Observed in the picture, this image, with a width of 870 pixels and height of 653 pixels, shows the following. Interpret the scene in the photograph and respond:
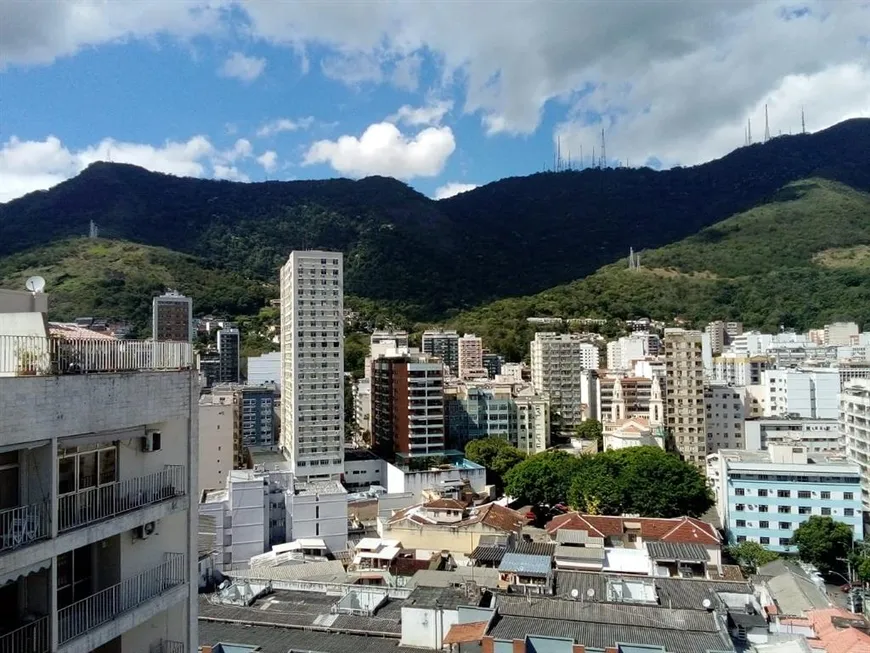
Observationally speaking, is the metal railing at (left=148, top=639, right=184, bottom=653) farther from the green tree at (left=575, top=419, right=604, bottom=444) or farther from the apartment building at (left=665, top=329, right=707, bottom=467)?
the green tree at (left=575, top=419, right=604, bottom=444)

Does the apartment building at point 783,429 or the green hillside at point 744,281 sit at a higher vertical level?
the green hillside at point 744,281

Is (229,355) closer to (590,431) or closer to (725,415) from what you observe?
(590,431)

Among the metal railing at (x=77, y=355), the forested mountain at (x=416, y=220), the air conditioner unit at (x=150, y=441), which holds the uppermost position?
the forested mountain at (x=416, y=220)

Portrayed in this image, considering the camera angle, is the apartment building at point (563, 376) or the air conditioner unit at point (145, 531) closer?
the air conditioner unit at point (145, 531)

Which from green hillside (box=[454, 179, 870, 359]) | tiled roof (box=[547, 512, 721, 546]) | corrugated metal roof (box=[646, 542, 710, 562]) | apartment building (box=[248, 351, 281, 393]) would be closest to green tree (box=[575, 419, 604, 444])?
tiled roof (box=[547, 512, 721, 546])

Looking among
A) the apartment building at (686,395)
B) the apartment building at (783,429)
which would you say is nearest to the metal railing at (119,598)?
the apartment building at (686,395)

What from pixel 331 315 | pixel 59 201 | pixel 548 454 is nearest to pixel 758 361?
pixel 548 454

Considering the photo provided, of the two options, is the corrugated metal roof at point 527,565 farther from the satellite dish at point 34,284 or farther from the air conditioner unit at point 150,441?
the satellite dish at point 34,284
